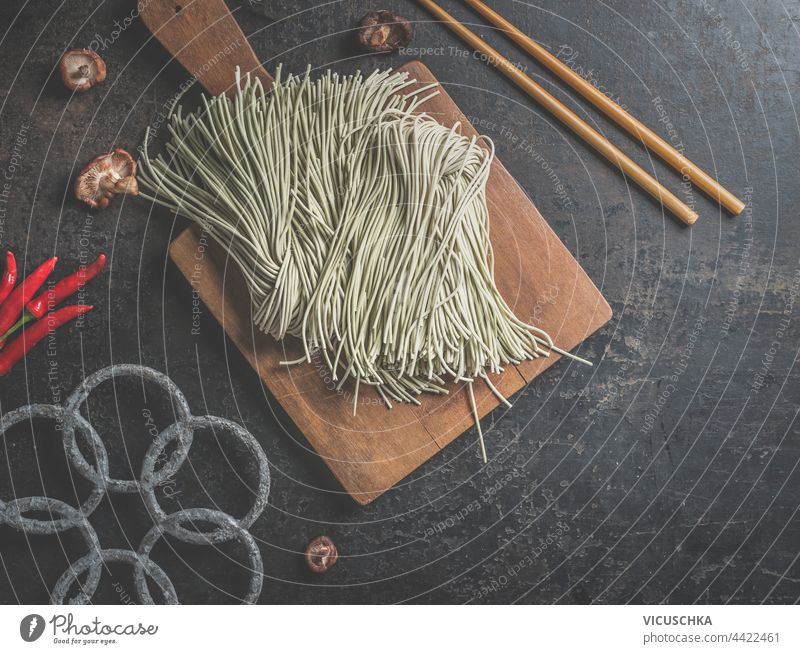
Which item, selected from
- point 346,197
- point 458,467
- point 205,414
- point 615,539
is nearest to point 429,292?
point 346,197

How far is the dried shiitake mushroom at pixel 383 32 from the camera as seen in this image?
1.14 meters

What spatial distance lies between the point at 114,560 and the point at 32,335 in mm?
382

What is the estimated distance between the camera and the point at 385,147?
3.43 ft

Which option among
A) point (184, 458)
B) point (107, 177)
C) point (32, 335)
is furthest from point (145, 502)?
point (107, 177)

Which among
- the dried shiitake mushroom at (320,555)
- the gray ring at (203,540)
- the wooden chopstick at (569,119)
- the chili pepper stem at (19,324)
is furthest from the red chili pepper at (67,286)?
the wooden chopstick at (569,119)

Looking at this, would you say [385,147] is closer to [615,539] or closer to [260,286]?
[260,286]

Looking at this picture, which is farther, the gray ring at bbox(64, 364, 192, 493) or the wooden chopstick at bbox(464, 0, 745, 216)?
the wooden chopstick at bbox(464, 0, 745, 216)

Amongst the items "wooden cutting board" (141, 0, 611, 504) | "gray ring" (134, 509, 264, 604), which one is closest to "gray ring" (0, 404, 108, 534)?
"gray ring" (134, 509, 264, 604)

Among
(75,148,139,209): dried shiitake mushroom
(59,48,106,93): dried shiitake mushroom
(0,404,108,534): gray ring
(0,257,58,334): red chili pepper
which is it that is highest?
(59,48,106,93): dried shiitake mushroom

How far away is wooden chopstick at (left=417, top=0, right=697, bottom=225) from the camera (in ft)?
3.80

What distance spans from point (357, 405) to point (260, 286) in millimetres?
242

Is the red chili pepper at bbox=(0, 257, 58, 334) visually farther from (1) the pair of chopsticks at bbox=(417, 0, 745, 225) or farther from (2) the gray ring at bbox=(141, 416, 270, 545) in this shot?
(1) the pair of chopsticks at bbox=(417, 0, 745, 225)

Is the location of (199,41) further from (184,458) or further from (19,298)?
(184,458)

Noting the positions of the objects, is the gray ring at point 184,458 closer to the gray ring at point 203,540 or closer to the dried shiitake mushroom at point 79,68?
the gray ring at point 203,540
